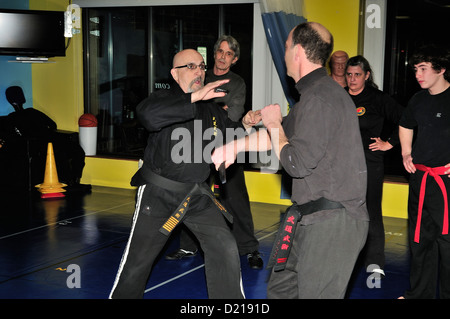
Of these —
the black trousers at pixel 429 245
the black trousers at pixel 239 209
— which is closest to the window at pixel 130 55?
the black trousers at pixel 239 209

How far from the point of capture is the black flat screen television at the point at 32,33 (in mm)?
8234

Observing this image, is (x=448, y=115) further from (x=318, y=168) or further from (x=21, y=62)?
(x=21, y=62)

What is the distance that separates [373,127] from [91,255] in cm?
284

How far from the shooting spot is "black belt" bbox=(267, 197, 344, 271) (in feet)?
8.83

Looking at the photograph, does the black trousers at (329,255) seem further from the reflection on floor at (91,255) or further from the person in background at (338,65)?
the person in background at (338,65)

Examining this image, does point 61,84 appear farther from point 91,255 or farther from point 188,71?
point 188,71

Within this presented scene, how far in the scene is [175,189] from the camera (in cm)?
341

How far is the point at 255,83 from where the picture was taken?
25.0 feet

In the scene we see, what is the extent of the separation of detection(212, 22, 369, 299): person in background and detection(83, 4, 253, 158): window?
5525mm

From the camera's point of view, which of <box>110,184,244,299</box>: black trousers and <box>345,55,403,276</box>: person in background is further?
<box>345,55,403,276</box>: person in background

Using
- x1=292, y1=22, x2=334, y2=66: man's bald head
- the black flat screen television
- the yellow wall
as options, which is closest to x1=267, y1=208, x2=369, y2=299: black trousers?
x1=292, y1=22, x2=334, y2=66: man's bald head

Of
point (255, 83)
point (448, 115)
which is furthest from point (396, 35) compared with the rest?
point (448, 115)

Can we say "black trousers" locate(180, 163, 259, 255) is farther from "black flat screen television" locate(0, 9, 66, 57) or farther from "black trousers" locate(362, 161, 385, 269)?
"black flat screen television" locate(0, 9, 66, 57)
